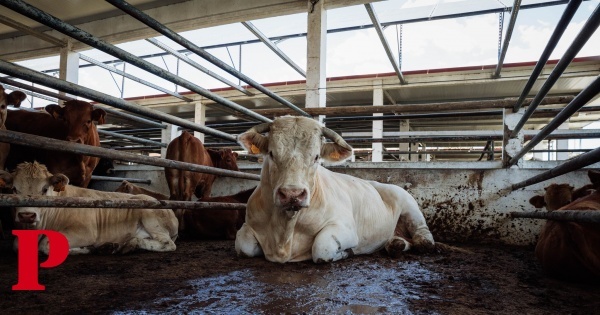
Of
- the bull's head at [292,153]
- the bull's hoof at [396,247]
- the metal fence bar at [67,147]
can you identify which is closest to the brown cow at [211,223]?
the metal fence bar at [67,147]

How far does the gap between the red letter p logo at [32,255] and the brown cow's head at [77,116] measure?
1.71 metres

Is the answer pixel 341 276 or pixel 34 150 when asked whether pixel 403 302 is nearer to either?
pixel 341 276

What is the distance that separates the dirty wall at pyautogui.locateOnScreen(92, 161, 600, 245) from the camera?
14.9 ft

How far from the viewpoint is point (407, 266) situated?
3.00 meters

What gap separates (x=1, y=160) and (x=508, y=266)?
16.5ft

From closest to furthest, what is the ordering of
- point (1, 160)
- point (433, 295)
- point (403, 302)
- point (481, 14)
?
point (403, 302)
point (433, 295)
point (1, 160)
point (481, 14)

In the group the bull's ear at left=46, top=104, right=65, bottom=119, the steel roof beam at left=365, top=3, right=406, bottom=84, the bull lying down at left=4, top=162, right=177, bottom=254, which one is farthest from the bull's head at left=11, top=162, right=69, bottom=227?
the steel roof beam at left=365, top=3, right=406, bottom=84

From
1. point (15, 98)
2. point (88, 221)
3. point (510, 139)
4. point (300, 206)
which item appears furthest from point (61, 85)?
point (510, 139)

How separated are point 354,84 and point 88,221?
9741mm

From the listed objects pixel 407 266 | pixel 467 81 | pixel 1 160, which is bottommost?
pixel 407 266

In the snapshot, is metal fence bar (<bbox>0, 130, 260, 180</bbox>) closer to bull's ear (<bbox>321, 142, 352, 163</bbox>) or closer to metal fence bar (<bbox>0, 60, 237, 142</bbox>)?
metal fence bar (<bbox>0, 60, 237, 142</bbox>)

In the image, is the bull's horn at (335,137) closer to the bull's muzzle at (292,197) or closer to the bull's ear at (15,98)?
the bull's muzzle at (292,197)

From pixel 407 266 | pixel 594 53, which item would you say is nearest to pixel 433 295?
pixel 407 266

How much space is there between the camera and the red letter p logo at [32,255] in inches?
81.4
